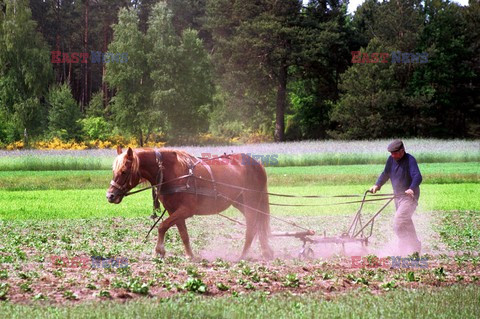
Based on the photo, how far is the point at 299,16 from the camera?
53750 millimetres

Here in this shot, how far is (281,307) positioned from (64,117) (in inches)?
1509

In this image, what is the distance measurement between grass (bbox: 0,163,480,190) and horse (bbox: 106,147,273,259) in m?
15.9

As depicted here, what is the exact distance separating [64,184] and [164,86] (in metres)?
22.4

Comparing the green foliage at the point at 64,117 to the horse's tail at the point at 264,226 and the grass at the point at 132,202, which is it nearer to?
the grass at the point at 132,202

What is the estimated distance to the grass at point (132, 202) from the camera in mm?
20656

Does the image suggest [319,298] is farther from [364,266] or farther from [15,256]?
[15,256]

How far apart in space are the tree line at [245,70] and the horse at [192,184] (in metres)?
33.9

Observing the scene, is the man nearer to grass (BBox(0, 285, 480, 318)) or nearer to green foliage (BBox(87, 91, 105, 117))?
grass (BBox(0, 285, 480, 318))

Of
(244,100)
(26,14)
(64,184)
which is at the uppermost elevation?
(26,14)

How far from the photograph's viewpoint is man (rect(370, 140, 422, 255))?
37.4ft

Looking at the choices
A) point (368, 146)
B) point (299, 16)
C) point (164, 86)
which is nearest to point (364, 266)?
point (368, 146)

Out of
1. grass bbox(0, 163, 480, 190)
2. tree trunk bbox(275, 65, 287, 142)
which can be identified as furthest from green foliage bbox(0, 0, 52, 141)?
tree trunk bbox(275, 65, 287, 142)

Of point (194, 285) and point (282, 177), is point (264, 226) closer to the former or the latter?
point (194, 285)

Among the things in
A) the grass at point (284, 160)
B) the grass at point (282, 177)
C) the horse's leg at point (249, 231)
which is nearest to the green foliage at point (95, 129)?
the grass at point (284, 160)
